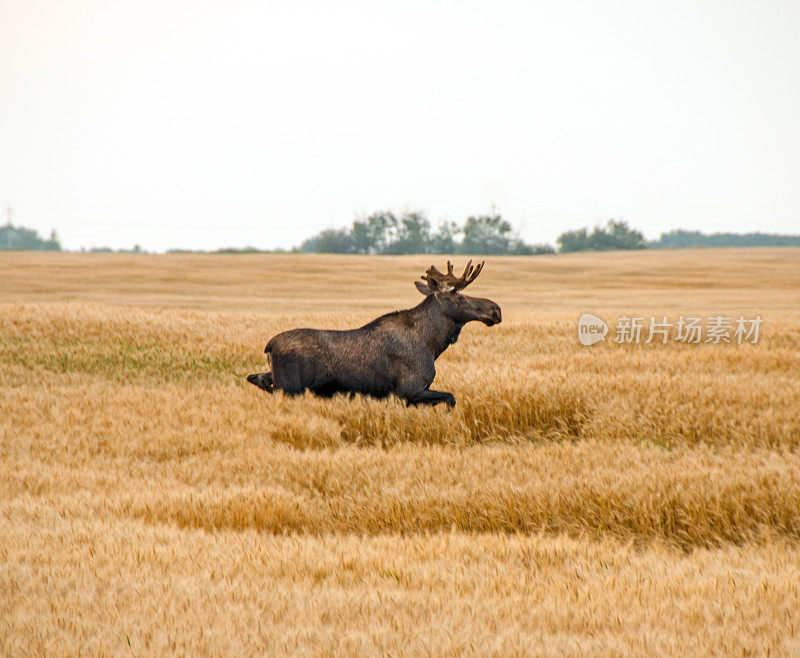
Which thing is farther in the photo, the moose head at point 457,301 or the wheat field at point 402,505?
the moose head at point 457,301

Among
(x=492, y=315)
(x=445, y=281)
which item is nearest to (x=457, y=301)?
(x=445, y=281)


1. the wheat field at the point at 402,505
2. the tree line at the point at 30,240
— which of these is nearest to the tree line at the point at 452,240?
→ the tree line at the point at 30,240

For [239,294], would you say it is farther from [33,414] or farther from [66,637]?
[66,637]

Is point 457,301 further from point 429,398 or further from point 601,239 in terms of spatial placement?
point 601,239

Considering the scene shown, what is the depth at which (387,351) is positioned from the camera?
9.02 metres

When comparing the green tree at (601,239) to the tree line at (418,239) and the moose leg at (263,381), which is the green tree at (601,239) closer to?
the tree line at (418,239)

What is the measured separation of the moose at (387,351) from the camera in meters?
8.91

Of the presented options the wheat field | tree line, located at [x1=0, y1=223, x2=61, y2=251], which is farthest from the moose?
tree line, located at [x1=0, y1=223, x2=61, y2=251]

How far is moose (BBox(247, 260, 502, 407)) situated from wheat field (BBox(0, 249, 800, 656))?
26 cm

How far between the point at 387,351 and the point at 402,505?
278 centimetres

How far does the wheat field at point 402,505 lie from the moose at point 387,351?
26cm

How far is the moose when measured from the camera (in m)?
8.91

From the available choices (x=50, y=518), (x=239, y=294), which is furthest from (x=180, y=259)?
(x=50, y=518)

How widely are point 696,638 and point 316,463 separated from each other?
14.1 feet
